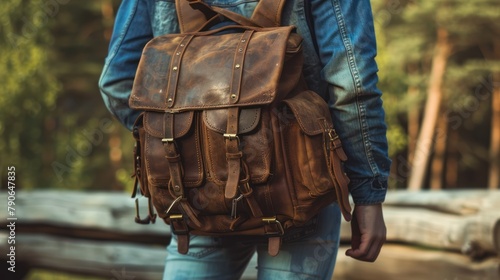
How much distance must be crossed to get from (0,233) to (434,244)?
2.79 meters

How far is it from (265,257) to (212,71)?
0.45 m

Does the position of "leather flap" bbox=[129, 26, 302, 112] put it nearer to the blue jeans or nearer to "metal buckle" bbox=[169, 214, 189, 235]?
"metal buckle" bbox=[169, 214, 189, 235]

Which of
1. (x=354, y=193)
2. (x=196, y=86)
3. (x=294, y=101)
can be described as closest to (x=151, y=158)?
(x=196, y=86)

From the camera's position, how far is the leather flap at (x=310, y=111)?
1657 mm

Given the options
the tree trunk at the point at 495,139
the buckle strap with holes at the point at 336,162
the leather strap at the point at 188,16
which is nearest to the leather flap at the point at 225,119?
the buckle strap with holes at the point at 336,162

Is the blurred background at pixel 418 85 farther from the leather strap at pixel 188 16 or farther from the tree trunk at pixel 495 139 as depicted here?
the leather strap at pixel 188 16

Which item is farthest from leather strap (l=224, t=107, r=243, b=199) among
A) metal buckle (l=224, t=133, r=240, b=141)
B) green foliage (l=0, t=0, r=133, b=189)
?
green foliage (l=0, t=0, r=133, b=189)

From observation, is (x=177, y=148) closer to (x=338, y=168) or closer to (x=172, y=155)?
(x=172, y=155)

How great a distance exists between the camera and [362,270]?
13.3 feet

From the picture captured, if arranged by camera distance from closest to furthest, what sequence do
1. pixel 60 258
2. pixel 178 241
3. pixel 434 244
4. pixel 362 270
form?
pixel 178 241 → pixel 434 244 → pixel 362 270 → pixel 60 258

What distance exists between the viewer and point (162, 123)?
173 cm

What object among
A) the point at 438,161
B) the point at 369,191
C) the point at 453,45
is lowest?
the point at 438,161

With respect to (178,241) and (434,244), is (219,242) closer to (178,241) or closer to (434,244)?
(178,241)

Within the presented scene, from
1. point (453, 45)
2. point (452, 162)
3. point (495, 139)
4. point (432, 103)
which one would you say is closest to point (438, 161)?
point (452, 162)
